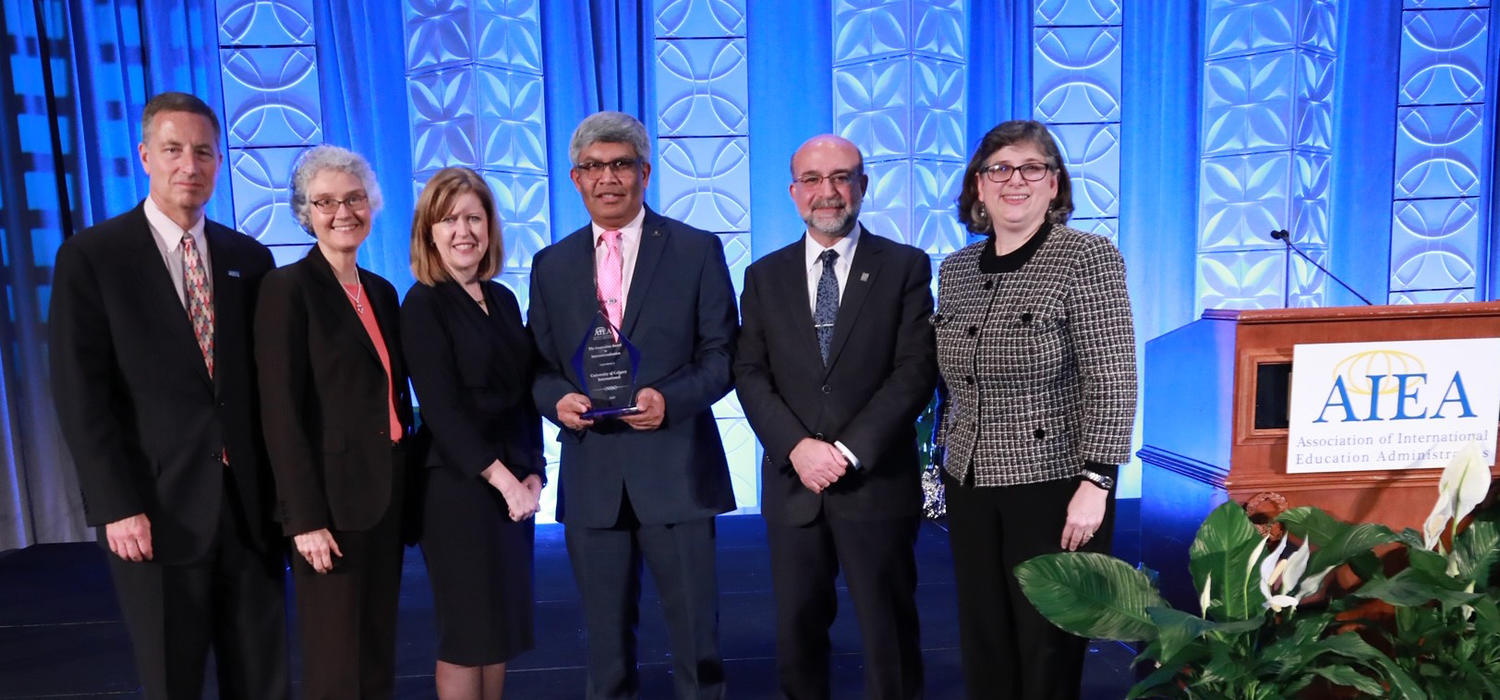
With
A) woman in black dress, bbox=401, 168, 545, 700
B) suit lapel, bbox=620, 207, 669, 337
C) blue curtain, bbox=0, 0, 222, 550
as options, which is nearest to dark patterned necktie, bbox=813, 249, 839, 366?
suit lapel, bbox=620, 207, 669, 337

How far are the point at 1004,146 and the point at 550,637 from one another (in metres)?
2.28

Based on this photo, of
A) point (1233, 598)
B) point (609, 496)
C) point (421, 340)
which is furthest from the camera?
point (609, 496)

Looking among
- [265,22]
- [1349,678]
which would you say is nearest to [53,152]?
[265,22]

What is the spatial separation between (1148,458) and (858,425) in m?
0.89

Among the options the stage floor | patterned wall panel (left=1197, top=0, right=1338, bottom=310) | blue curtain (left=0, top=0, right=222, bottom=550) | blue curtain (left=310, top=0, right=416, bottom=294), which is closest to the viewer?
the stage floor

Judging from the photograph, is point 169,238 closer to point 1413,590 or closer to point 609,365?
point 609,365

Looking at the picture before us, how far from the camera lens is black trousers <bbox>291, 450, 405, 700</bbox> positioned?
176 cm

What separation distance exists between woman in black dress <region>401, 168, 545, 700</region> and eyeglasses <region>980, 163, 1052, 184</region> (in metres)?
1.07

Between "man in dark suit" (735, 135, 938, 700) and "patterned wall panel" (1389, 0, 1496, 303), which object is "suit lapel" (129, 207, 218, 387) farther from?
"patterned wall panel" (1389, 0, 1496, 303)

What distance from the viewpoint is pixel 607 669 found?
1952 millimetres

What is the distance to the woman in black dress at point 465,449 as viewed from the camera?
5.94 feet

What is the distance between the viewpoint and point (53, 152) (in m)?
4.36

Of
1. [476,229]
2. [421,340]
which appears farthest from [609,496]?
[476,229]

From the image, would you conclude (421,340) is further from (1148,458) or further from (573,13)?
(573,13)
